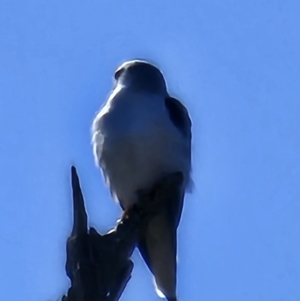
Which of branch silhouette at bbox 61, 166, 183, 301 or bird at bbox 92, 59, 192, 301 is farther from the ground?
bird at bbox 92, 59, 192, 301

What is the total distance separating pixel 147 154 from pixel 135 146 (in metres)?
0.12

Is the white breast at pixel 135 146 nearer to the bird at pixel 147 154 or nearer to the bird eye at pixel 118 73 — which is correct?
the bird at pixel 147 154

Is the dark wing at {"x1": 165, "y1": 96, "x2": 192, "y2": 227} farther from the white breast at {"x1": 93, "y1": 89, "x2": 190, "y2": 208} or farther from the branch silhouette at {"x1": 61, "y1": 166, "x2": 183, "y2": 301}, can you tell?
the branch silhouette at {"x1": 61, "y1": 166, "x2": 183, "y2": 301}

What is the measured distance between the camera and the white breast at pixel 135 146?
21.7 ft

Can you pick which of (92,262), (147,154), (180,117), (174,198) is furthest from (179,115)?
(92,262)

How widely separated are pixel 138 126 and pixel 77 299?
2.89 metres

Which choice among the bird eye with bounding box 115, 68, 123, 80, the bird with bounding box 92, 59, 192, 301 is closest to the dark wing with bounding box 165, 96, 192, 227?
the bird with bounding box 92, 59, 192, 301

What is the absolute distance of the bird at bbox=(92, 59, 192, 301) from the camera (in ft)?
21.2

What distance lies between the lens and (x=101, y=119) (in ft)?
22.5

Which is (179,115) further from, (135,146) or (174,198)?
(174,198)

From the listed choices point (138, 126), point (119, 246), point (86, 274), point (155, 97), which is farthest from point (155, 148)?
point (86, 274)

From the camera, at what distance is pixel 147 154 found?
6625 mm

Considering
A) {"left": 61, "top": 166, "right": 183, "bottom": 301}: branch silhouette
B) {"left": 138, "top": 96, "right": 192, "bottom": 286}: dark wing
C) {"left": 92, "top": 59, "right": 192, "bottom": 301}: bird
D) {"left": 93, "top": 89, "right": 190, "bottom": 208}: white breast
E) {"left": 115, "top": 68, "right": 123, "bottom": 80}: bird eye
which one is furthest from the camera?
{"left": 115, "top": 68, "right": 123, "bottom": 80}: bird eye

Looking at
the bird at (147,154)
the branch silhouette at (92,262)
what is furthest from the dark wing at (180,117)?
the branch silhouette at (92,262)
